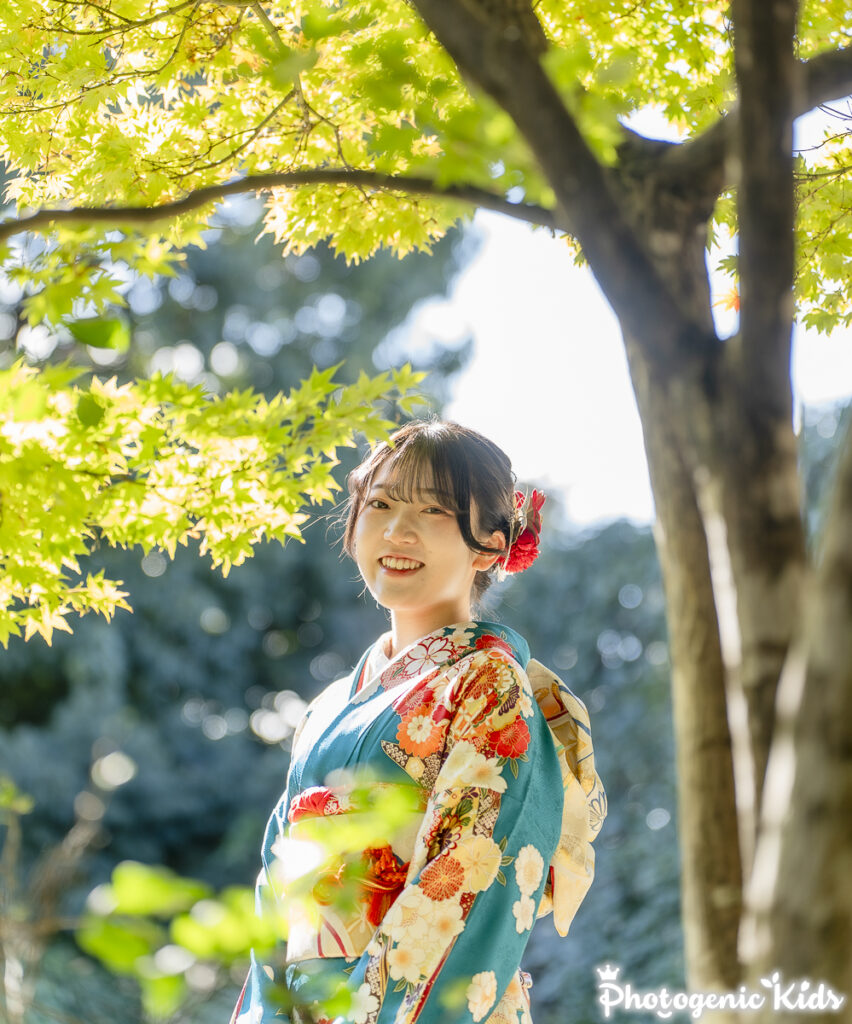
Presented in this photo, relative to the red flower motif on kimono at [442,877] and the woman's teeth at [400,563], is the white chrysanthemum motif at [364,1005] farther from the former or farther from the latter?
the woman's teeth at [400,563]

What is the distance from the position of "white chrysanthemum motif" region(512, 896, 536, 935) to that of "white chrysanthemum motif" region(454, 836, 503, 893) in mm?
57

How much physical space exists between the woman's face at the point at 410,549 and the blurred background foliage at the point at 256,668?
348cm

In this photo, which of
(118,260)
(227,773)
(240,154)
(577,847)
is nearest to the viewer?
(118,260)

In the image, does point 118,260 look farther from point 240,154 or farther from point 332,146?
point 332,146

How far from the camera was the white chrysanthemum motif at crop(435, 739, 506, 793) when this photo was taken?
1182 mm

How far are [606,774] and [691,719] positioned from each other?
4786 mm

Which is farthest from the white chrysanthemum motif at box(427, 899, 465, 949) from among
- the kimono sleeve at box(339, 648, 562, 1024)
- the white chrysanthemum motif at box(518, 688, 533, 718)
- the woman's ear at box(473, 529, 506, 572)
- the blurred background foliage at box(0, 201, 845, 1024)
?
the blurred background foliage at box(0, 201, 845, 1024)

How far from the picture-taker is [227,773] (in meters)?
6.01

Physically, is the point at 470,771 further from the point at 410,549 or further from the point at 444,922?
the point at 410,549

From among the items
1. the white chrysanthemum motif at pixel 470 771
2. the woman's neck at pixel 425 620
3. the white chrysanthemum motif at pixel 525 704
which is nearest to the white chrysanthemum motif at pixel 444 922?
the white chrysanthemum motif at pixel 470 771

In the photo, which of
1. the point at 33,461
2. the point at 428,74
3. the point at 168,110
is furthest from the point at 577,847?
the point at 168,110

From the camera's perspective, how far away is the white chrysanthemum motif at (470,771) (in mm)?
1182

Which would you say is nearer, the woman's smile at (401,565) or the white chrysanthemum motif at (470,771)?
the white chrysanthemum motif at (470,771)

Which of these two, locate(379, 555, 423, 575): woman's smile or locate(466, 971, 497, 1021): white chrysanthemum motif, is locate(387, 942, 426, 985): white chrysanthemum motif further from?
locate(379, 555, 423, 575): woman's smile
